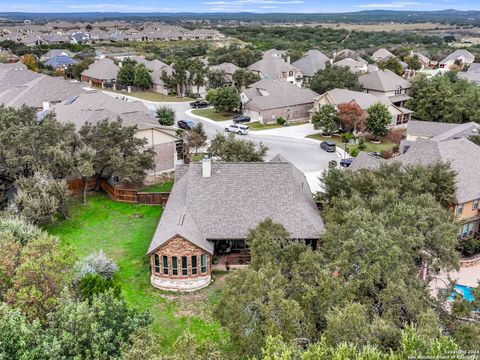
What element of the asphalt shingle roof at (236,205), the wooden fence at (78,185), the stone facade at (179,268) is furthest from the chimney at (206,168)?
the wooden fence at (78,185)

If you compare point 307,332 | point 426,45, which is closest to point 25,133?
point 307,332

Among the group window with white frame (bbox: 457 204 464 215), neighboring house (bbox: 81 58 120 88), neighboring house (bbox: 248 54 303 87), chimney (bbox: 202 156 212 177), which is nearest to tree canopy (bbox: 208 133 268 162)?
chimney (bbox: 202 156 212 177)

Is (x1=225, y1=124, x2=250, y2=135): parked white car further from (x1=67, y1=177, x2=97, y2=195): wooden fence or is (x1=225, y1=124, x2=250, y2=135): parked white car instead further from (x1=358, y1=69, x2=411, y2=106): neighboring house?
(x1=358, y1=69, x2=411, y2=106): neighboring house

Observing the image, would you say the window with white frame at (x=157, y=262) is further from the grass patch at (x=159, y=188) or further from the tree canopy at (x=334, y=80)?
the tree canopy at (x=334, y=80)

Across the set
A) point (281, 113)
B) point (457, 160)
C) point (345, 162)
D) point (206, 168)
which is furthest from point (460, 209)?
point (281, 113)

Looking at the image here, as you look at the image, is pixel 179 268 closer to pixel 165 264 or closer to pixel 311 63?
pixel 165 264


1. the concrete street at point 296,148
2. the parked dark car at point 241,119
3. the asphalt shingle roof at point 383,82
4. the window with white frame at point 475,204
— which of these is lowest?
the concrete street at point 296,148
